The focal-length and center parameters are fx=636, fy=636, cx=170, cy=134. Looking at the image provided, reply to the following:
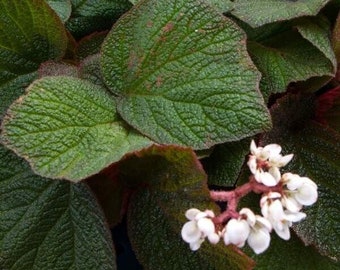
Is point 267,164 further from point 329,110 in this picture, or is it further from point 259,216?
point 329,110

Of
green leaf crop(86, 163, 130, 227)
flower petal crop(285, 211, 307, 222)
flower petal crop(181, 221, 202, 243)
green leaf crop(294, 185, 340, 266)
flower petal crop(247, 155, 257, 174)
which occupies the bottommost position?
green leaf crop(294, 185, 340, 266)

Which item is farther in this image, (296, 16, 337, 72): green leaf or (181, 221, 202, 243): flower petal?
(296, 16, 337, 72): green leaf

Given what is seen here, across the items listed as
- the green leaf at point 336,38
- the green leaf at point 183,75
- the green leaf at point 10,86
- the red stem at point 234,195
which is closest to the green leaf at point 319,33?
the green leaf at point 336,38

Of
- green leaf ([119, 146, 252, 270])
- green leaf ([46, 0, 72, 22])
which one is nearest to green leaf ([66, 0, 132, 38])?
green leaf ([46, 0, 72, 22])

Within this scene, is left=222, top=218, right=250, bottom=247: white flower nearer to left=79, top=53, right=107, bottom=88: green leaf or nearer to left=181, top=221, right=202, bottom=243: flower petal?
left=181, top=221, right=202, bottom=243: flower petal

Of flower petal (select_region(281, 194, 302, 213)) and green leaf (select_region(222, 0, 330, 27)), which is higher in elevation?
green leaf (select_region(222, 0, 330, 27))

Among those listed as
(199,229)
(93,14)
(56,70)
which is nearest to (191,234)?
(199,229)
